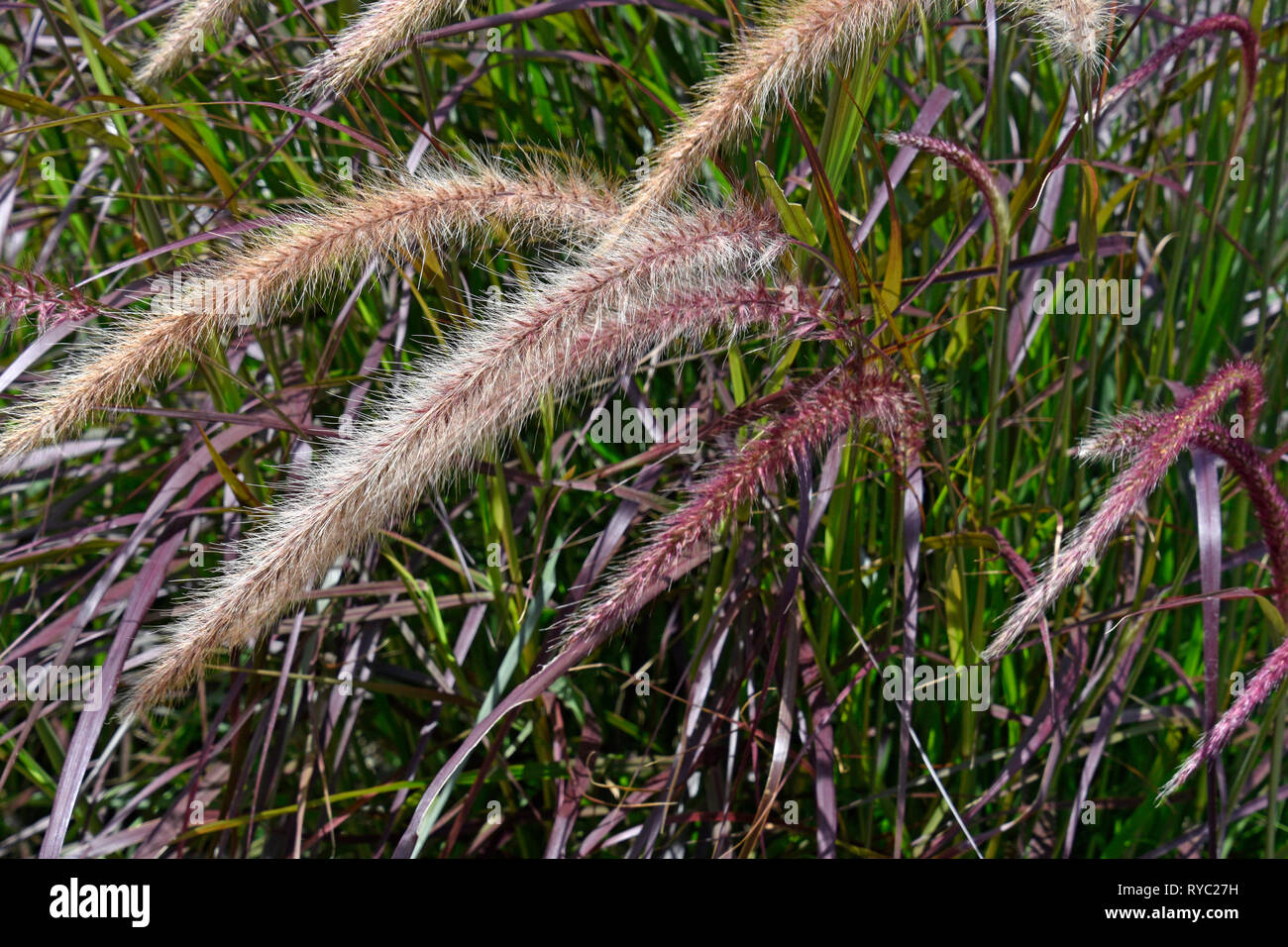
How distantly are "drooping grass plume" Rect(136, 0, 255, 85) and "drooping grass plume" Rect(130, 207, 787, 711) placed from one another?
847mm

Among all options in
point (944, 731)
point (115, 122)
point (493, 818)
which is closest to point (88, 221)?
point (115, 122)

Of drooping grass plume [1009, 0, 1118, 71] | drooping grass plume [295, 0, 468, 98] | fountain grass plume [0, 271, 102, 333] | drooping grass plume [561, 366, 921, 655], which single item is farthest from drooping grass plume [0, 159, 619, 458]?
drooping grass plume [1009, 0, 1118, 71]

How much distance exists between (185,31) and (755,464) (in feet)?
4.31

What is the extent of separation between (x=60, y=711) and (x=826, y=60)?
76.5 inches

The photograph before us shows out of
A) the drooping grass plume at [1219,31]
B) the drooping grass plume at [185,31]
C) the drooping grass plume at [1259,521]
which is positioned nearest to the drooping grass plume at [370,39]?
the drooping grass plume at [185,31]

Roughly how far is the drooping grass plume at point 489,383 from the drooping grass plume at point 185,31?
0.85 metres

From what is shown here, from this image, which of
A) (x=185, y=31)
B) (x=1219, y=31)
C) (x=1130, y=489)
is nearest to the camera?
(x=1130, y=489)

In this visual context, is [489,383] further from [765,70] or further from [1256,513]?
[1256,513]

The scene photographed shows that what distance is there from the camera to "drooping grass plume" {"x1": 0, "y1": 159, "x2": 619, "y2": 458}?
4.18ft

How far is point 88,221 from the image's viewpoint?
8.19ft

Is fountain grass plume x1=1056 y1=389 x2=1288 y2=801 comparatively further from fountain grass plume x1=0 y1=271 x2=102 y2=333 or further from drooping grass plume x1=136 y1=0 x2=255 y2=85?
drooping grass plume x1=136 y1=0 x2=255 y2=85

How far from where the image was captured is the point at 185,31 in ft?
5.28

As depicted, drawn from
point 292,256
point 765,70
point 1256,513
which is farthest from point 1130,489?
point 292,256

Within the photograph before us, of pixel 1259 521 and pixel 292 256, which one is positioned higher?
pixel 292 256
